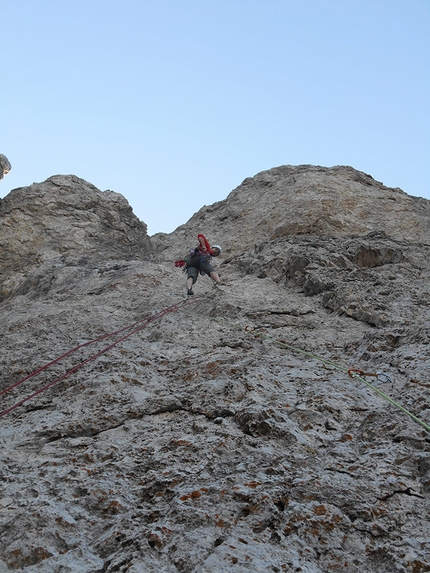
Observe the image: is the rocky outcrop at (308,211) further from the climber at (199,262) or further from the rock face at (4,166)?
the rock face at (4,166)

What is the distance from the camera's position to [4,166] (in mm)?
17484

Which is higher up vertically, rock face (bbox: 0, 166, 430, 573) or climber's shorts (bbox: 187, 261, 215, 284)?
climber's shorts (bbox: 187, 261, 215, 284)

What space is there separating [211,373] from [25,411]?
1.72m

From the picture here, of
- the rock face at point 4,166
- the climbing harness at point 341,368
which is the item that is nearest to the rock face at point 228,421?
the climbing harness at point 341,368

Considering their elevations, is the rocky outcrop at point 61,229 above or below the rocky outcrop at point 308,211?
below

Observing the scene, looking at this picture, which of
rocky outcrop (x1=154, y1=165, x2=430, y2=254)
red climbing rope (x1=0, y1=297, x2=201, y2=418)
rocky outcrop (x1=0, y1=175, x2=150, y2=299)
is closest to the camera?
red climbing rope (x1=0, y1=297, x2=201, y2=418)

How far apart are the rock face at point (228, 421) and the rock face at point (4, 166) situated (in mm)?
9141

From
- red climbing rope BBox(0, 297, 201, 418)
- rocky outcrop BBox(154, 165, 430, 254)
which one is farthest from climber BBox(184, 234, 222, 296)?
rocky outcrop BBox(154, 165, 430, 254)

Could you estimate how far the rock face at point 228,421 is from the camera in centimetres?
288

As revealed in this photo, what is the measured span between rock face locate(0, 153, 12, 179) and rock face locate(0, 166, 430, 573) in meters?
9.14

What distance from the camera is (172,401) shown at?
453 centimetres

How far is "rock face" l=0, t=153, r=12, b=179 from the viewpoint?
1741 centimetres

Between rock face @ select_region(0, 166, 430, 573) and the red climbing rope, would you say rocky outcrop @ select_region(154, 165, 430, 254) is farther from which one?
the red climbing rope

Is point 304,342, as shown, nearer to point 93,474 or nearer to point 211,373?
point 211,373
